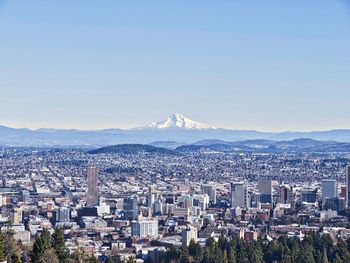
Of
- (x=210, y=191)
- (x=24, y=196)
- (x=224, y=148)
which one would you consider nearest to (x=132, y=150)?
(x=224, y=148)

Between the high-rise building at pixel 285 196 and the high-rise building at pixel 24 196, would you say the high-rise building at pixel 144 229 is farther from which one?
the high-rise building at pixel 285 196

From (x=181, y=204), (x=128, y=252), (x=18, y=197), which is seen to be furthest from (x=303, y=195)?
(x=128, y=252)

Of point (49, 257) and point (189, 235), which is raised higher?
point (49, 257)

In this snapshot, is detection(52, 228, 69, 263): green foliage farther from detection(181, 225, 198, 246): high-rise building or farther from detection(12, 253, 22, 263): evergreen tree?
detection(181, 225, 198, 246): high-rise building

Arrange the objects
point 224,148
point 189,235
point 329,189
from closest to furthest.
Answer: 1. point 189,235
2. point 329,189
3. point 224,148

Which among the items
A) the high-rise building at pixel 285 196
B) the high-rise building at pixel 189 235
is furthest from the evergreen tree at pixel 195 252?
the high-rise building at pixel 285 196

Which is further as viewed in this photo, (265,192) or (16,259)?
(265,192)

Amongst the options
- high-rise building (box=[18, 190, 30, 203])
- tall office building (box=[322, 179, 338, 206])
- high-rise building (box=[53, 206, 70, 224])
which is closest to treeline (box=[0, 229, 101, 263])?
high-rise building (box=[53, 206, 70, 224])

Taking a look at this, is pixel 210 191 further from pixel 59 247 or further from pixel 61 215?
pixel 59 247
